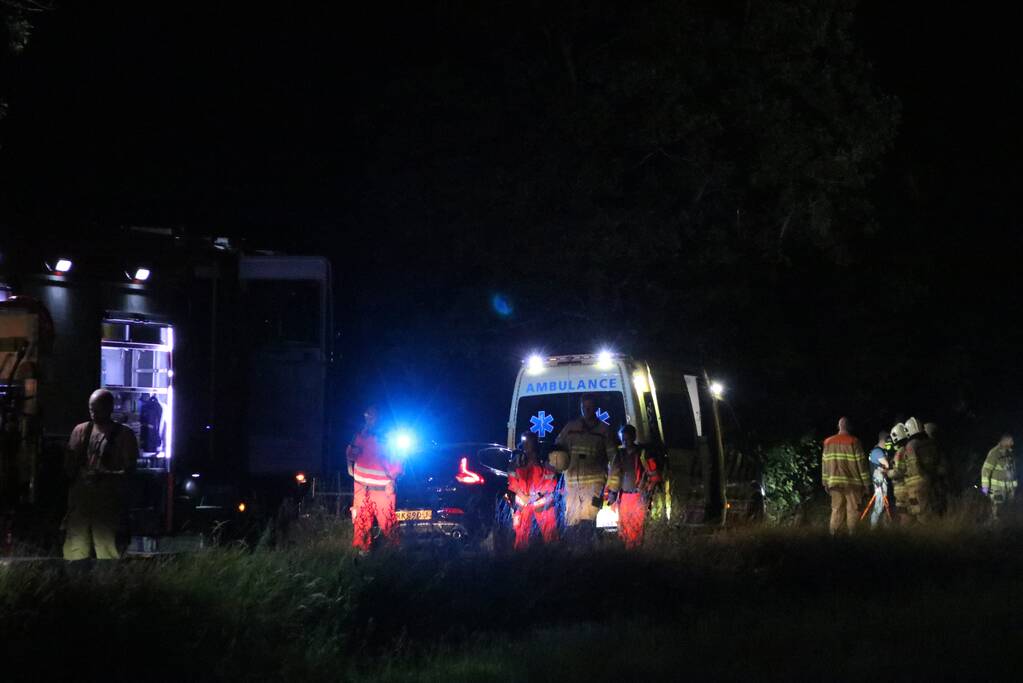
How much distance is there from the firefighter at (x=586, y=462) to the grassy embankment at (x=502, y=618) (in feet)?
4.31

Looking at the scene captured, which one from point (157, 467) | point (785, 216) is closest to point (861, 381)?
point (785, 216)

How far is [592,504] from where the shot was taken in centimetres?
1410

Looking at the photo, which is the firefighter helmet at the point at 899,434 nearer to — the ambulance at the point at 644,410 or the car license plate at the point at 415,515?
the ambulance at the point at 644,410

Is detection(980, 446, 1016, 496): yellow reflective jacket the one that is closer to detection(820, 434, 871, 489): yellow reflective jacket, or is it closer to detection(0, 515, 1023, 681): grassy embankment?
detection(820, 434, 871, 489): yellow reflective jacket

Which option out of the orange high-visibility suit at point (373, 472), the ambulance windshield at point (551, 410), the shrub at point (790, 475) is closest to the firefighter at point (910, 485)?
the shrub at point (790, 475)

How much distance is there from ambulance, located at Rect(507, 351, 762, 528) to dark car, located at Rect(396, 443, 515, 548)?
2.09 feet

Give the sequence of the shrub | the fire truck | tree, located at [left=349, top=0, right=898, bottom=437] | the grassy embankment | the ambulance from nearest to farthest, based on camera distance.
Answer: the grassy embankment, the fire truck, the ambulance, the shrub, tree, located at [left=349, top=0, right=898, bottom=437]

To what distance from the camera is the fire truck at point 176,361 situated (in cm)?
1290

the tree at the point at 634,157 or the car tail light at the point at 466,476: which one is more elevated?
the tree at the point at 634,157

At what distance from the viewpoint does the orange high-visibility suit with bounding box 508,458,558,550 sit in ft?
44.8

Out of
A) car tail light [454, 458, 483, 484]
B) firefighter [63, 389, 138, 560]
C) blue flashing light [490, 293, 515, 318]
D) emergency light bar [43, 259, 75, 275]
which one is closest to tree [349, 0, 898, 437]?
blue flashing light [490, 293, 515, 318]

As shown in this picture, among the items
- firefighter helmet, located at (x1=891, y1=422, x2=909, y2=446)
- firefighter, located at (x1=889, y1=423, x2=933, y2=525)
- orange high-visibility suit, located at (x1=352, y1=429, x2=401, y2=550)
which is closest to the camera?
orange high-visibility suit, located at (x1=352, y1=429, x2=401, y2=550)

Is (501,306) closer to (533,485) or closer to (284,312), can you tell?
(284,312)

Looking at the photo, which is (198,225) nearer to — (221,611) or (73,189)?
(73,189)
